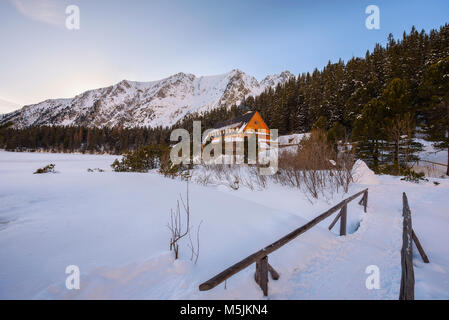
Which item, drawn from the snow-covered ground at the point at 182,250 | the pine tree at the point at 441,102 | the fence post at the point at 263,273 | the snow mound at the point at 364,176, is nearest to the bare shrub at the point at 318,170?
the snow mound at the point at 364,176

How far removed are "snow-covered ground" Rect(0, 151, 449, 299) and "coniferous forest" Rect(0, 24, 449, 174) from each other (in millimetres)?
2423

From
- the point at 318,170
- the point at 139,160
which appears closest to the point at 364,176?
the point at 318,170

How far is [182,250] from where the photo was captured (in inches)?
125

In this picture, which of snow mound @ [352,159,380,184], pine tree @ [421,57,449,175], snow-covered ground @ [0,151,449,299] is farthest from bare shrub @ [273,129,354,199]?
pine tree @ [421,57,449,175]

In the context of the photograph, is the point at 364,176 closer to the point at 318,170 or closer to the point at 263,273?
the point at 318,170

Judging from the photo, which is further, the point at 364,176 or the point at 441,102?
the point at 441,102

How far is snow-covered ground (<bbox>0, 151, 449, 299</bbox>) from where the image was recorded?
2240 mm

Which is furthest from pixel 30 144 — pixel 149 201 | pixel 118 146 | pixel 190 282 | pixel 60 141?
pixel 190 282

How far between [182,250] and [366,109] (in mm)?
20551

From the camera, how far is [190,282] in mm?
2389

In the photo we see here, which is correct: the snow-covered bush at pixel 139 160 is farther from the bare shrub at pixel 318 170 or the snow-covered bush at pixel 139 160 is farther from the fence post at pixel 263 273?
the fence post at pixel 263 273

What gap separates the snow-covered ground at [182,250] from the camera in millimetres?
2240

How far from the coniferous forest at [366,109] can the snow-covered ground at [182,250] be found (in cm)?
242

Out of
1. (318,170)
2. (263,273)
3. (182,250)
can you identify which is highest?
(318,170)
